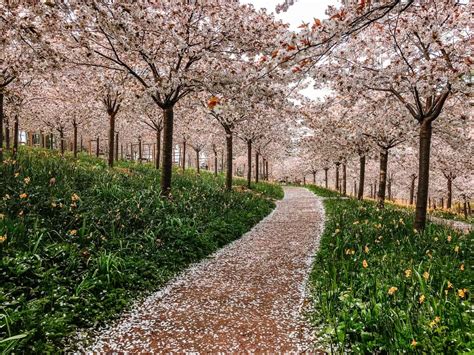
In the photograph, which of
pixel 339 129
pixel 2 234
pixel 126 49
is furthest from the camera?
pixel 339 129

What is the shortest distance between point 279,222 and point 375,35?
7.48 m

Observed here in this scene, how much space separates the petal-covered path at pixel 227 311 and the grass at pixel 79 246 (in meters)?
0.45

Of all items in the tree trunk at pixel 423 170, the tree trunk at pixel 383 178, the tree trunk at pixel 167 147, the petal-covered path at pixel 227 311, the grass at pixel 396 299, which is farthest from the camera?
the tree trunk at pixel 383 178

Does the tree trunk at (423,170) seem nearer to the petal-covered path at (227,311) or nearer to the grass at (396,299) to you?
the grass at (396,299)

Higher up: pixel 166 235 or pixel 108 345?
pixel 166 235

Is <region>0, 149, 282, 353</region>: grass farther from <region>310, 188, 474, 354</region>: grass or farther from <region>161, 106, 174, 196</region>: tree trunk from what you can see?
<region>310, 188, 474, 354</region>: grass

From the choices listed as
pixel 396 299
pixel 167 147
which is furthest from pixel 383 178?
pixel 396 299

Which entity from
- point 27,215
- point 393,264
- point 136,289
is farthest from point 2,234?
point 393,264

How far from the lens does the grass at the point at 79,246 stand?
416 cm

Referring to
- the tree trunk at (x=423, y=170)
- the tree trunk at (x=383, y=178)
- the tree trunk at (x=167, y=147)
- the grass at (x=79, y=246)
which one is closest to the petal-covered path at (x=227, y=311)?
the grass at (x=79, y=246)

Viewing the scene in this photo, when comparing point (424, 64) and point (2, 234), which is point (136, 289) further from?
point (424, 64)

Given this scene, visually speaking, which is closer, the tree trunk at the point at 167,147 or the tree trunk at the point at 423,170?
the tree trunk at the point at 423,170

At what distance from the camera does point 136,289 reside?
18.6ft

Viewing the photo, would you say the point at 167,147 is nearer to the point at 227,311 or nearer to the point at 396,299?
the point at 227,311
